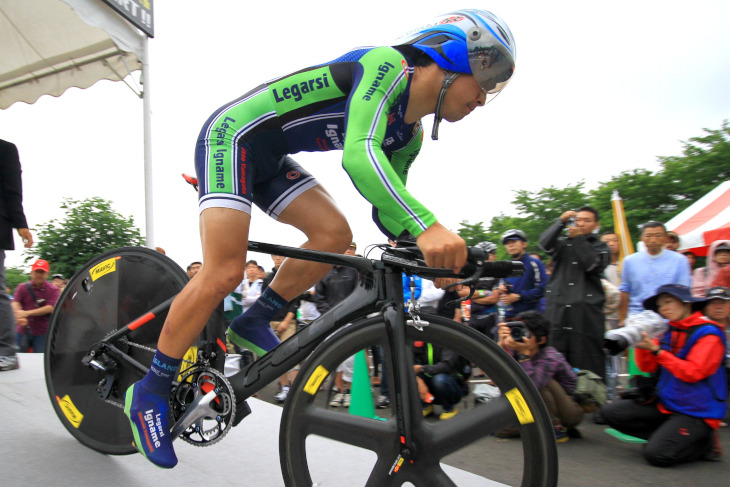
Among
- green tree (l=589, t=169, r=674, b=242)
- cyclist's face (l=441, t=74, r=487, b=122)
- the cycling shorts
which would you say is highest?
green tree (l=589, t=169, r=674, b=242)

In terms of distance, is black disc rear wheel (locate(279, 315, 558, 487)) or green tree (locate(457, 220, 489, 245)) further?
green tree (locate(457, 220, 489, 245))

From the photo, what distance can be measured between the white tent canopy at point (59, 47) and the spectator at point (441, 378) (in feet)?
19.1

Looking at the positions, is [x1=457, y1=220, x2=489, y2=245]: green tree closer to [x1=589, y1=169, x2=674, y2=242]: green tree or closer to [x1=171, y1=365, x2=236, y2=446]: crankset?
[x1=589, y1=169, x2=674, y2=242]: green tree

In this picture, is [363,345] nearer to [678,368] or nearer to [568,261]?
[678,368]

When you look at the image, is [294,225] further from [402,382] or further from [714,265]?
[714,265]

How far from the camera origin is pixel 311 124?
2139mm

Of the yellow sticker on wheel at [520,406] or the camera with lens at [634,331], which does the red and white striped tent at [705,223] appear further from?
the yellow sticker on wheel at [520,406]

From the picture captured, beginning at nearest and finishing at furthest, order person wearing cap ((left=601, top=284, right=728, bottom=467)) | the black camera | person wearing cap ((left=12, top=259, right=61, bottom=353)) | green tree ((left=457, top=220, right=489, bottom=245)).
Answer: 1. person wearing cap ((left=601, top=284, right=728, bottom=467))
2. the black camera
3. person wearing cap ((left=12, top=259, right=61, bottom=353))
4. green tree ((left=457, top=220, right=489, bottom=245))

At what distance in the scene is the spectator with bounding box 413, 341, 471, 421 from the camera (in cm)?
182

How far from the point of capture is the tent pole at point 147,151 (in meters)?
7.14

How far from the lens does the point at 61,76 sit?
7.49m

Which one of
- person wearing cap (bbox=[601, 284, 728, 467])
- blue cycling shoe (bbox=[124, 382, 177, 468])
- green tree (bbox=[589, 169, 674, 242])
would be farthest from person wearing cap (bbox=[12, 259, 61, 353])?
green tree (bbox=[589, 169, 674, 242])

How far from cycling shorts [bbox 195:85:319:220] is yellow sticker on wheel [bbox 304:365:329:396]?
2.26 ft

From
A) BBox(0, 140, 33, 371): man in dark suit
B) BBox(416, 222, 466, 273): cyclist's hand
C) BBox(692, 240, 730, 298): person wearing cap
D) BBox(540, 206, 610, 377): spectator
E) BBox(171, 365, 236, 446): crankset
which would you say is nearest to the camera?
BBox(416, 222, 466, 273): cyclist's hand
